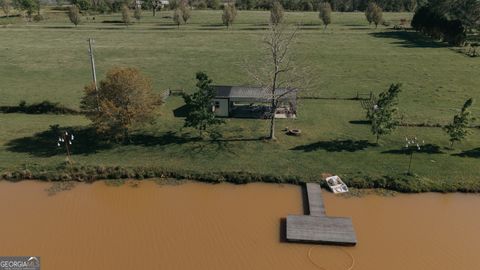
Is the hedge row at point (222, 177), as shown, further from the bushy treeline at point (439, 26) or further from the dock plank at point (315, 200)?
the bushy treeline at point (439, 26)

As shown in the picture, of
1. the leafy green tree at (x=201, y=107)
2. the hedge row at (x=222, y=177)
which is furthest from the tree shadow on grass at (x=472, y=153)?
the leafy green tree at (x=201, y=107)

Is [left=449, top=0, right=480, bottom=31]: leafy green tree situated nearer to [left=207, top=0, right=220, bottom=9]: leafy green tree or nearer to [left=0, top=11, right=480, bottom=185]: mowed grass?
[left=0, top=11, right=480, bottom=185]: mowed grass

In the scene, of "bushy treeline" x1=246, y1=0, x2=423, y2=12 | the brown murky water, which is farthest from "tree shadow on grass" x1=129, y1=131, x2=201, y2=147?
"bushy treeline" x1=246, y1=0, x2=423, y2=12

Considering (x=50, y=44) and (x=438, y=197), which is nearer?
(x=438, y=197)

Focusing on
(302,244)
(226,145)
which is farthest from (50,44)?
(302,244)

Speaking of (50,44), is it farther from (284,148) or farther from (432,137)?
(432,137)

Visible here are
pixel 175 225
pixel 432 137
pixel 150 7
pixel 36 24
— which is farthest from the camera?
pixel 150 7
